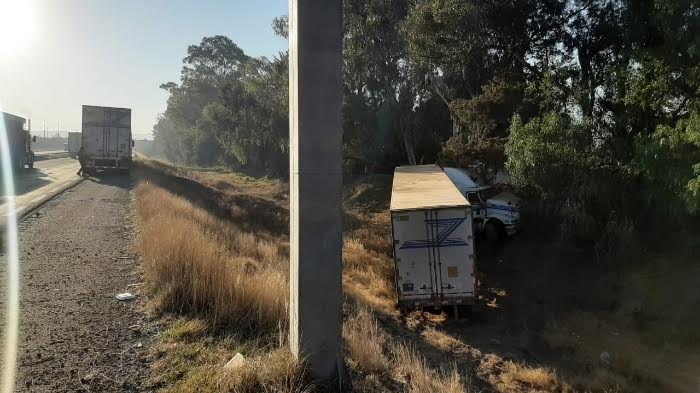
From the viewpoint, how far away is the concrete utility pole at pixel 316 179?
418cm

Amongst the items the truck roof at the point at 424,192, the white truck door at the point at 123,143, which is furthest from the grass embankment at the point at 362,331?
the white truck door at the point at 123,143

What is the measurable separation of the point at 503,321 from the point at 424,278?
2516mm

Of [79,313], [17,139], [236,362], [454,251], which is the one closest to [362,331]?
[236,362]

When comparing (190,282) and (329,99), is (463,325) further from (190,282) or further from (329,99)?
(329,99)

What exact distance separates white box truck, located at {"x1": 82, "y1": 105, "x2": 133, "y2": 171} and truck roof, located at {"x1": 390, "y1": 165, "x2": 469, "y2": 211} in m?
20.2

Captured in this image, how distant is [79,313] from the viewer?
5.98 metres

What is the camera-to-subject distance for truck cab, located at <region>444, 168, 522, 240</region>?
17.5 m

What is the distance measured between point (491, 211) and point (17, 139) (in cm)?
3120

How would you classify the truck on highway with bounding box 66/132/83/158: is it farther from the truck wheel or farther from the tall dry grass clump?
the tall dry grass clump

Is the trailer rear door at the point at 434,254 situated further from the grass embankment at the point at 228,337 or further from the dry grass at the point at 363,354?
the dry grass at the point at 363,354

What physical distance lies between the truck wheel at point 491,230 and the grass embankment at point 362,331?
25.5 inches

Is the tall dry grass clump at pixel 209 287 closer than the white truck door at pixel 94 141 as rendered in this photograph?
Yes

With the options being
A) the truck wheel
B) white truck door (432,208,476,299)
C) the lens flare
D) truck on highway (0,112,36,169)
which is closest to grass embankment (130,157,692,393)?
the truck wheel

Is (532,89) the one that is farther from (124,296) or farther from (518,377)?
(124,296)
